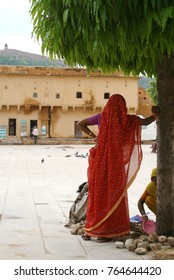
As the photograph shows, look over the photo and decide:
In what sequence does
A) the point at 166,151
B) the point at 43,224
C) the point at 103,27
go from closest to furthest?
the point at 103,27, the point at 166,151, the point at 43,224

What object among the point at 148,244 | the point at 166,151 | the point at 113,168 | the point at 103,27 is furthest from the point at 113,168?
the point at 103,27

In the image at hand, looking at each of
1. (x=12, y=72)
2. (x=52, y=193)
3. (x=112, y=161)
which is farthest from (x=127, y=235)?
(x=12, y=72)

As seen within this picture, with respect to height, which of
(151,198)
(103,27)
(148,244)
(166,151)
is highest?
(103,27)

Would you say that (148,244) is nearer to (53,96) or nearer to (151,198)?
(151,198)

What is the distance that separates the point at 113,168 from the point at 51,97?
140ft

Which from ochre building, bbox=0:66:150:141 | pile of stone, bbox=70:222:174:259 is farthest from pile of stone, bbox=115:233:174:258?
ochre building, bbox=0:66:150:141

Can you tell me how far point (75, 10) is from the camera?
14.0ft

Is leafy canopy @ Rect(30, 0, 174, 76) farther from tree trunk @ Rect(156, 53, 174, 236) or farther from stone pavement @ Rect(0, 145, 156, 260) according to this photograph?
stone pavement @ Rect(0, 145, 156, 260)

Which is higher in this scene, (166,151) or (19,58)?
(19,58)

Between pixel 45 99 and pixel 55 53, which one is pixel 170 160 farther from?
pixel 45 99

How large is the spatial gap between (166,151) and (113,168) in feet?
1.73

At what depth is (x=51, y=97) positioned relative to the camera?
47312 mm

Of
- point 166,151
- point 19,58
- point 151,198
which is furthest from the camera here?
point 19,58

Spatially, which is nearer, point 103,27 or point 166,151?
point 103,27
